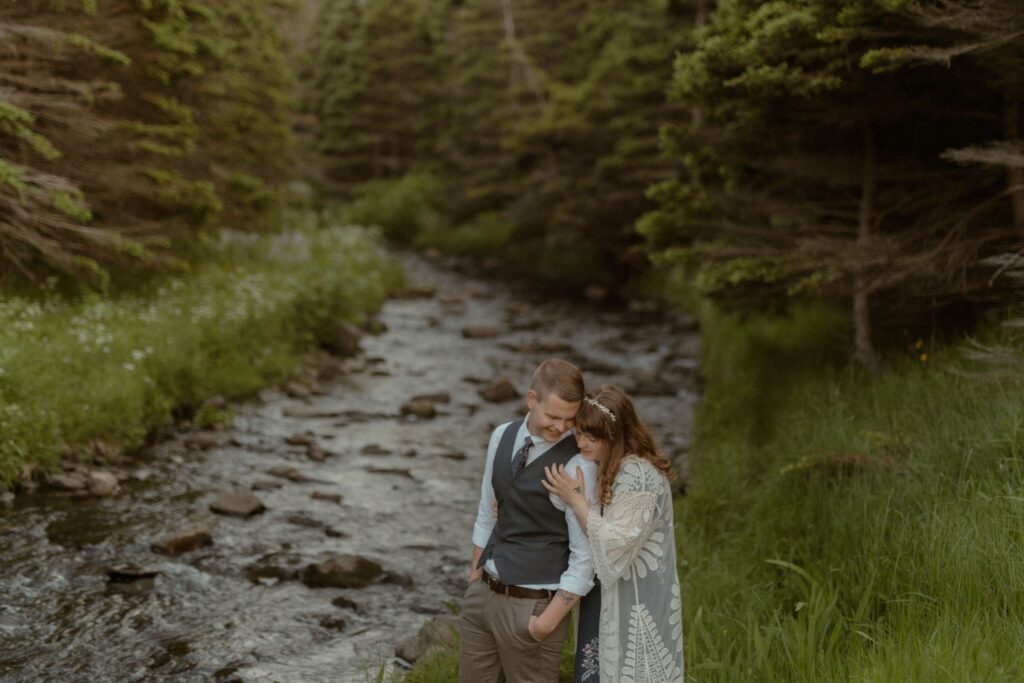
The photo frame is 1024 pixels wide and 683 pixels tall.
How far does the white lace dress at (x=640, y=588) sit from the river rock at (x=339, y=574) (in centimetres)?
433

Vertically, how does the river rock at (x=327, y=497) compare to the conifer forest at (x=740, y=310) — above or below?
below

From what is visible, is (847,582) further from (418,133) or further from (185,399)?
(418,133)

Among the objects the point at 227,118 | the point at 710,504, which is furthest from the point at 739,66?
the point at 227,118

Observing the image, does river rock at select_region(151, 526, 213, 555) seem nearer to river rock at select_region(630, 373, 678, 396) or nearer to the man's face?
the man's face

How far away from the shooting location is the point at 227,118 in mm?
→ 18797

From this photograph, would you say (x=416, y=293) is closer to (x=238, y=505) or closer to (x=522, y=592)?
(x=238, y=505)

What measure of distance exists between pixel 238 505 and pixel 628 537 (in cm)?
658

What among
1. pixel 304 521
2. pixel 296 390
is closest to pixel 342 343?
pixel 296 390

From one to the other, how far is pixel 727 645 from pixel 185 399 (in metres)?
8.99

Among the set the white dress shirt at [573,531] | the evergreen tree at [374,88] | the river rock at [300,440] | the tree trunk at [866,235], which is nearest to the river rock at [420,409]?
the river rock at [300,440]

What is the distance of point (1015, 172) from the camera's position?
7.88m

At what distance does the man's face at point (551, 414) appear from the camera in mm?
3995

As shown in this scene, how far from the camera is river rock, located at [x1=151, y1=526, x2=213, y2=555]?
830cm

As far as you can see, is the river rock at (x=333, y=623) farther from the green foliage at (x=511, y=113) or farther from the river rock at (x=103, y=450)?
the green foliage at (x=511, y=113)
